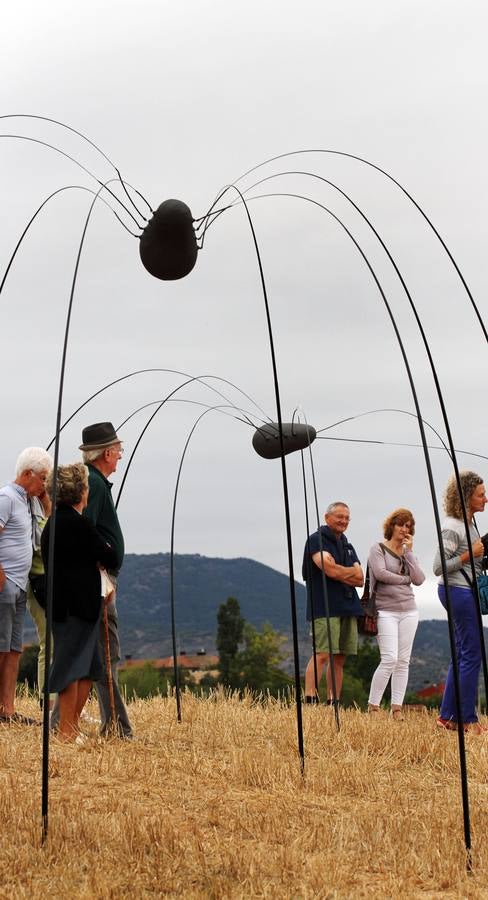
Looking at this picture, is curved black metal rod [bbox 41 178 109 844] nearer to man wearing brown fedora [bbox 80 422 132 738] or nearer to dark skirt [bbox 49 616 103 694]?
dark skirt [bbox 49 616 103 694]

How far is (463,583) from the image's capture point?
322 inches

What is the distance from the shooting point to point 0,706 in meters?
7.99

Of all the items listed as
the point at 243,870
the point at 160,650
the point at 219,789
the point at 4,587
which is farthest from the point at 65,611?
the point at 160,650

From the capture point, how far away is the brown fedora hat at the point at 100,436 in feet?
24.5

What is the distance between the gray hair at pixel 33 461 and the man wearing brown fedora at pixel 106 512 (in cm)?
39

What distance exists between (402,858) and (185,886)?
40.2 inches

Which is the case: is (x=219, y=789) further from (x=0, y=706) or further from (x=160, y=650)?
(x=160, y=650)

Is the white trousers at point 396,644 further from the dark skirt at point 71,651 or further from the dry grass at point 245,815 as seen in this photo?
the dark skirt at point 71,651

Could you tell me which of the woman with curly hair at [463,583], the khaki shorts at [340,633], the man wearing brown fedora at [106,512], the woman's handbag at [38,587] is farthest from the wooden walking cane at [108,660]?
the khaki shorts at [340,633]

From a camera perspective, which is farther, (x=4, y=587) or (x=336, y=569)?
(x=336, y=569)

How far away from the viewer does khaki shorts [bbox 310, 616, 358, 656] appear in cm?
943

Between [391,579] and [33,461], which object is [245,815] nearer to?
[33,461]

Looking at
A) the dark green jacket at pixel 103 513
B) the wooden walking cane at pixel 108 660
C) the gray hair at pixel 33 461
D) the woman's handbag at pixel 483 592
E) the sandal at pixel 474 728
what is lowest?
the sandal at pixel 474 728

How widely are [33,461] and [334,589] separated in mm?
3094
